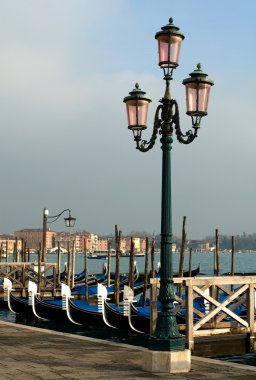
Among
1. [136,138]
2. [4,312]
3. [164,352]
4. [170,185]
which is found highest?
[136,138]

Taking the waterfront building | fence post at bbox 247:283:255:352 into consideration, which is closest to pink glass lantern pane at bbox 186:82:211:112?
fence post at bbox 247:283:255:352

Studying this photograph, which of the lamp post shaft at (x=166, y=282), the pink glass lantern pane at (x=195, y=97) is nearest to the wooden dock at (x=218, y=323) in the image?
the lamp post shaft at (x=166, y=282)

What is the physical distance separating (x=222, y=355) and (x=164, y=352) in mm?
2925

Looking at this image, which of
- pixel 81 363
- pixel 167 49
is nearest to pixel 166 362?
pixel 81 363

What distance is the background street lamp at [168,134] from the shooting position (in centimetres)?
741

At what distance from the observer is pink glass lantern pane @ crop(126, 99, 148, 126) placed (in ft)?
26.1

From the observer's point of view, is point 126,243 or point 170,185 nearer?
point 170,185

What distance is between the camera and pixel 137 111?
314 inches

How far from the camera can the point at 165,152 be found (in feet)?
25.2

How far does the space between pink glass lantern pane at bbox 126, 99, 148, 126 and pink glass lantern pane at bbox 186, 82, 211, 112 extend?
0.65m

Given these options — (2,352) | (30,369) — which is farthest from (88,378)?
(2,352)

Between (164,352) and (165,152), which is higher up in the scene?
(165,152)

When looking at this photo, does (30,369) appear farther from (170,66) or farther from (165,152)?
(170,66)

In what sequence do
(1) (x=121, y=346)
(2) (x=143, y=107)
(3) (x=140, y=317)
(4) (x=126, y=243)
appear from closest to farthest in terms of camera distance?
(2) (x=143, y=107), (1) (x=121, y=346), (3) (x=140, y=317), (4) (x=126, y=243)
